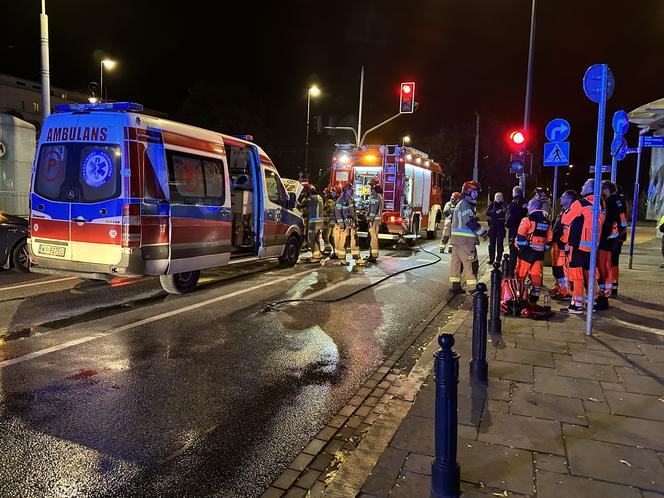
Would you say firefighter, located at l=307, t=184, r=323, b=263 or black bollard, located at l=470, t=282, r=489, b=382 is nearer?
black bollard, located at l=470, t=282, r=489, b=382

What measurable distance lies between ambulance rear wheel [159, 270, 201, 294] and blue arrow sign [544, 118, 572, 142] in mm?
7275

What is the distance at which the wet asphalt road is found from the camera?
340cm

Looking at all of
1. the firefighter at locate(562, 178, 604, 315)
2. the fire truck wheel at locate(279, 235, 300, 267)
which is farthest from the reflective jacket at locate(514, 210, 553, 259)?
the fire truck wheel at locate(279, 235, 300, 267)

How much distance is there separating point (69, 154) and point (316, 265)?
6192mm

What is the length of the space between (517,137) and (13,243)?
36.4ft

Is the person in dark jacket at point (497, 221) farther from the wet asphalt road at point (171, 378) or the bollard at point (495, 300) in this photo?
the bollard at point (495, 300)

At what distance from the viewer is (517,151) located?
13.3 m

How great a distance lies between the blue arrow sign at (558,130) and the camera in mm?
10578

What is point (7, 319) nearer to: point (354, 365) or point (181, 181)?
point (181, 181)

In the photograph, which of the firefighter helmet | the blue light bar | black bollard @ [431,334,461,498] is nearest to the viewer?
black bollard @ [431,334,461,498]

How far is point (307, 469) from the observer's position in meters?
3.46

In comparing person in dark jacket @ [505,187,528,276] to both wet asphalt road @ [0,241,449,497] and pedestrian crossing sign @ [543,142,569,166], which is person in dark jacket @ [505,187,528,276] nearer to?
pedestrian crossing sign @ [543,142,569,166]

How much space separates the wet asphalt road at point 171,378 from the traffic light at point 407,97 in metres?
12.8

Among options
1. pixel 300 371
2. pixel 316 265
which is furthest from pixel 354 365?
pixel 316 265
